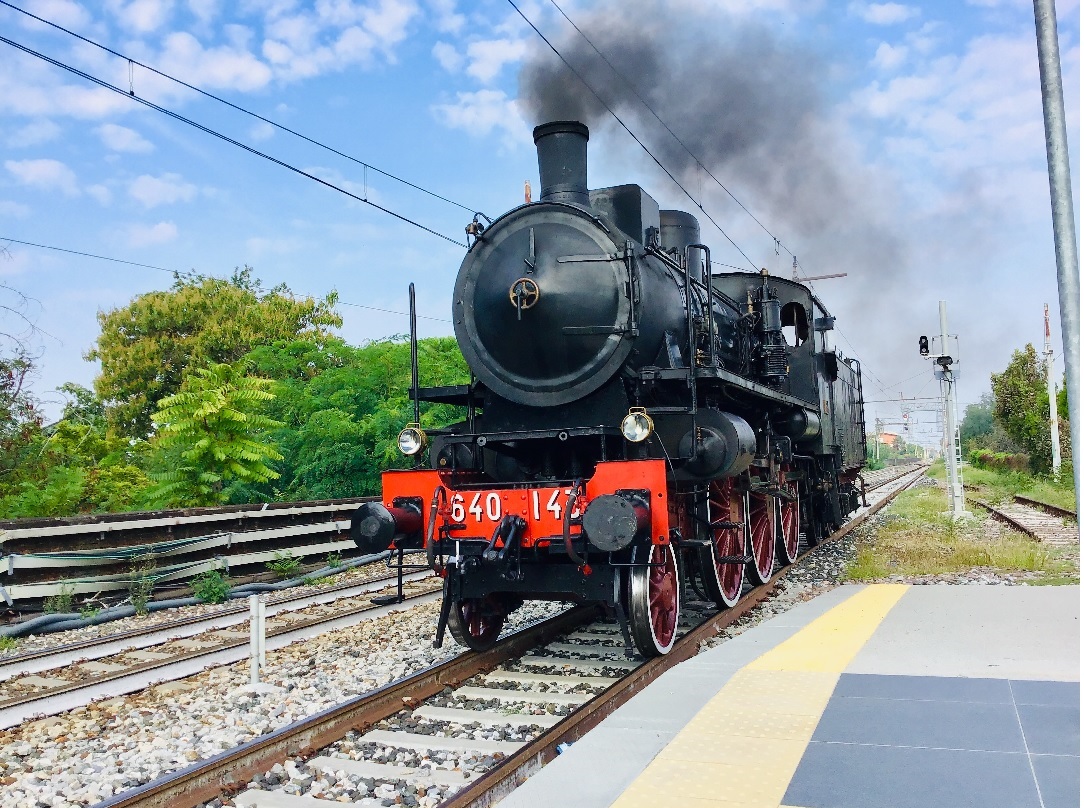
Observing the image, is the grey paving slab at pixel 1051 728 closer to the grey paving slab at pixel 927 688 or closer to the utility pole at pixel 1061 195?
the grey paving slab at pixel 927 688

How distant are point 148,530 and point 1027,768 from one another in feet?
28.9

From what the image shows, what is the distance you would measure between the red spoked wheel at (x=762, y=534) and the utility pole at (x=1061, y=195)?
488cm

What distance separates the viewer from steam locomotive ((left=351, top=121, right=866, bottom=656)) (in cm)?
560

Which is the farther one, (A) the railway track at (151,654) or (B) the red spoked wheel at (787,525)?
(B) the red spoked wheel at (787,525)

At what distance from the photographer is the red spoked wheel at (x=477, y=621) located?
6195mm

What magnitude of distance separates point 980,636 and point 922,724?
223 cm

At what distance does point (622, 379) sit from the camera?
239 inches

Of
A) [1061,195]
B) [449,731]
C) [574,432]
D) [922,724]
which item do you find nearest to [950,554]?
[574,432]

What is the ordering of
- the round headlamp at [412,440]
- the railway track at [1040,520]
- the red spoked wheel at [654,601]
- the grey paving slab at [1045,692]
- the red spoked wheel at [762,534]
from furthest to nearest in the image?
1. the railway track at [1040,520]
2. the red spoked wheel at [762,534]
3. the round headlamp at [412,440]
4. the red spoked wheel at [654,601]
5. the grey paving slab at [1045,692]

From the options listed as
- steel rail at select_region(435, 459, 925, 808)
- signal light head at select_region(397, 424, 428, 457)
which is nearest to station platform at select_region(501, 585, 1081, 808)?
steel rail at select_region(435, 459, 925, 808)

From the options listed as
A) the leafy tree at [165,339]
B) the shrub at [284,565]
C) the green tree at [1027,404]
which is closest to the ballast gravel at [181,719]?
the shrub at [284,565]

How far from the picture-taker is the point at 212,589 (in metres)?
9.06

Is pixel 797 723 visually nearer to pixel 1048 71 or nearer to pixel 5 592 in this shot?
pixel 1048 71

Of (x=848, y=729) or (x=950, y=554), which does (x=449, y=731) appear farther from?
(x=950, y=554)
